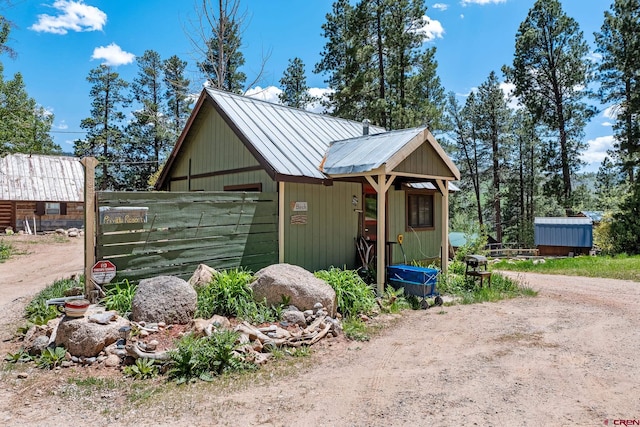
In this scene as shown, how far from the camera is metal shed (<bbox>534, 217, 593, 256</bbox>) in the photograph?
79.9ft

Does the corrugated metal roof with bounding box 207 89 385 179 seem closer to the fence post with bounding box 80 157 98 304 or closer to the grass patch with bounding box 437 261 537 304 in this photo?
the fence post with bounding box 80 157 98 304

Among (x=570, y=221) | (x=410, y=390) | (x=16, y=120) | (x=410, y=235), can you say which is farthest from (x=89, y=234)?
(x=570, y=221)

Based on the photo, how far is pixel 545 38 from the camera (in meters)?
25.5

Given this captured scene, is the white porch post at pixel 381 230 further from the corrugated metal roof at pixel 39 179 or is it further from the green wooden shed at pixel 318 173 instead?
the corrugated metal roof at pixel 39 179

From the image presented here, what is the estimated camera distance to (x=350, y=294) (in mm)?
6969

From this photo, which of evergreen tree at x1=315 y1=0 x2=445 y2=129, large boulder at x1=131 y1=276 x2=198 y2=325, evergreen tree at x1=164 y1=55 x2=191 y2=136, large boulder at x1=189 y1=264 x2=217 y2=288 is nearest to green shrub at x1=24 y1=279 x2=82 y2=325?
large boulder at x1=131 y1=276 x2=198 y2=325

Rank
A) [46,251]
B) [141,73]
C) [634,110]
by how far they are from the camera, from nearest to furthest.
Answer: [46,251]
[634,110]
[141,73]

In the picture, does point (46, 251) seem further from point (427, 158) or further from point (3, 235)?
point (427, 158)

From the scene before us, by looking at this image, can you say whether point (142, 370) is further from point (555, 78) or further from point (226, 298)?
point (555, 78)

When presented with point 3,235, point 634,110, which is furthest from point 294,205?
point 3,235

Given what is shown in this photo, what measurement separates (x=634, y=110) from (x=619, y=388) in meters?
21.4

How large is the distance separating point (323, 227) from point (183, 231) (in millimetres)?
3178

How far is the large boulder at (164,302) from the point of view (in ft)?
17.8

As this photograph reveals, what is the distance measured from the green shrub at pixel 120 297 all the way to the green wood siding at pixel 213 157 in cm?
340
